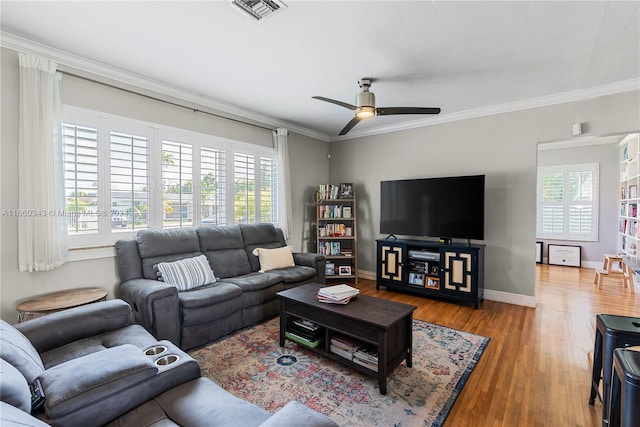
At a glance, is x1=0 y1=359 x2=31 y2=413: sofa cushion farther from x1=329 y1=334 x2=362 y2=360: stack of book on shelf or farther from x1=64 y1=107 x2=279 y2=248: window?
x1=64 y1=107 x2=279 y2=248: window

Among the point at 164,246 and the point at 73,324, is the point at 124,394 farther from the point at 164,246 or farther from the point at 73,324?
the point at 164,246

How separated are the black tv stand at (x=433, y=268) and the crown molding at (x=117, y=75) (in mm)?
2795

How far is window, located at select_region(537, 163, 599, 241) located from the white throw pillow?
6046 mm

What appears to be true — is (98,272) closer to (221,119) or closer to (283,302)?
(283,302)

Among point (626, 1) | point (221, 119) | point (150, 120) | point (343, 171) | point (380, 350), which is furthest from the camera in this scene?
point (343, 171)

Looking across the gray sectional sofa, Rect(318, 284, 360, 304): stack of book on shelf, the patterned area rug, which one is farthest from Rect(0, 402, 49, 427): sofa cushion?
Rect(318, 284, 360, 304): stack of book on shelf

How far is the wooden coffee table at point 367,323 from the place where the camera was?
6.63 feet

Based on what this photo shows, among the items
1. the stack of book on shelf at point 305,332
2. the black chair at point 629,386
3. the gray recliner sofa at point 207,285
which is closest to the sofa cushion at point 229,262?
the gray recliner sofa at point 207,285

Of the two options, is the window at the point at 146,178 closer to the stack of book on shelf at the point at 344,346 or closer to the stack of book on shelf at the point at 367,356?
the stack of book on shelf at the point at 344,346

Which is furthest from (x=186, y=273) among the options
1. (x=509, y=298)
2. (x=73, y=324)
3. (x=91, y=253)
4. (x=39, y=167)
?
(x=509, y=298)

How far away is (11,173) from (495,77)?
4.49 m

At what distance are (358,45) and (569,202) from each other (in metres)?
6.41

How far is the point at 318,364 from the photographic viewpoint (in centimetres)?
240

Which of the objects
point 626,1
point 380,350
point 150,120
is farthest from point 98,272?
point 626,1
